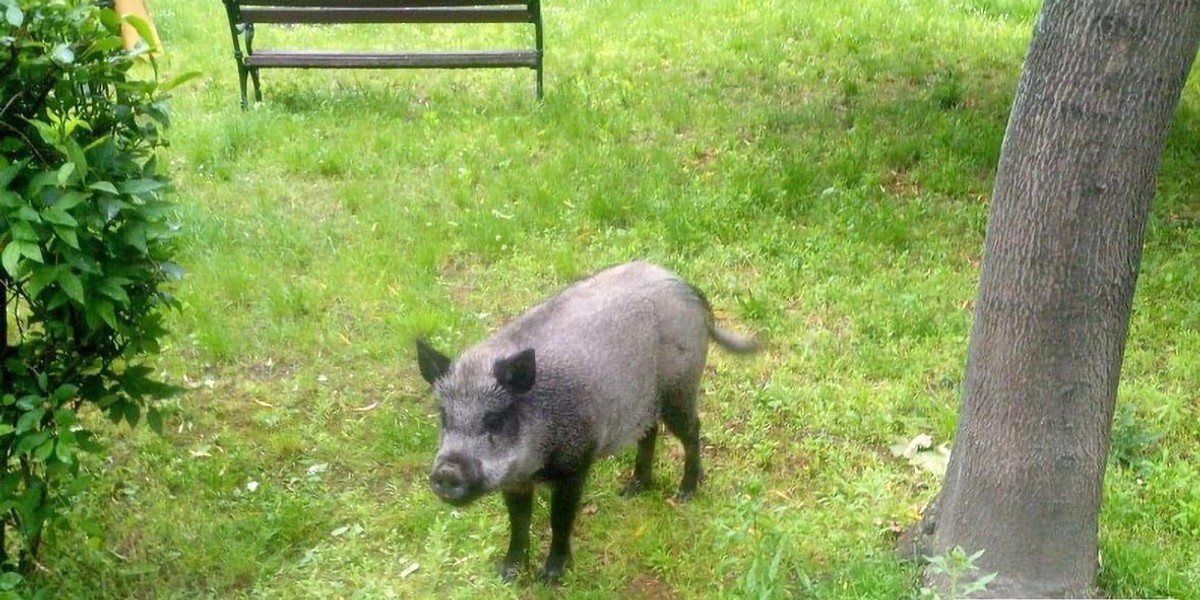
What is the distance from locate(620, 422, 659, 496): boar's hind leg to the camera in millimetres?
4781

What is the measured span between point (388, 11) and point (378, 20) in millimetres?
124

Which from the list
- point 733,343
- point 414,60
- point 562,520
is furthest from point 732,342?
point 414,60

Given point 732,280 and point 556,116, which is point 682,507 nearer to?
point 732,280

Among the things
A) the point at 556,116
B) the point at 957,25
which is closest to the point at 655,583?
the point at 556,116

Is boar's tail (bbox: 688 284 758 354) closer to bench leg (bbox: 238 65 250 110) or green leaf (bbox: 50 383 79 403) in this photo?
green leaf (bbox: 50 383 79 403)

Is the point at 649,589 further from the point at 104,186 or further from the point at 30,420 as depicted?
the point at 104,186

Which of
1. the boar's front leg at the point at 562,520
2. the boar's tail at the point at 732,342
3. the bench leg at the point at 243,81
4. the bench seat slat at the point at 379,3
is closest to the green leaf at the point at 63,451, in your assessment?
the boar's front leg at the point at 562,520

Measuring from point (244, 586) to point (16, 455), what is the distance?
108 cm

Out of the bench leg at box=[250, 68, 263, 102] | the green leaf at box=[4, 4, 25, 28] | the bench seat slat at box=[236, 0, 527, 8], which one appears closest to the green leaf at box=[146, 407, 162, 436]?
the green leaf at box=[4, 4, 25, 28]

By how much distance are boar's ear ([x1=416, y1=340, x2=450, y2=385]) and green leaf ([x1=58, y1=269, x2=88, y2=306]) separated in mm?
1165

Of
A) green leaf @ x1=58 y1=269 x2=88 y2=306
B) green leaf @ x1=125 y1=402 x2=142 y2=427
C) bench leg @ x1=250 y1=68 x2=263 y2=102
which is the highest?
green leaf @ x1=58 y1=269 x2=88 y2=306

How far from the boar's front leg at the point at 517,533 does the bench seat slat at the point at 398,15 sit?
18.8 ft

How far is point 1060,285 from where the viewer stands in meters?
3.51

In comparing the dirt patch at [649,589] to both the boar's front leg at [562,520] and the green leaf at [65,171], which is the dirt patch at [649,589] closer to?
the boar's front leg at [562,520]
